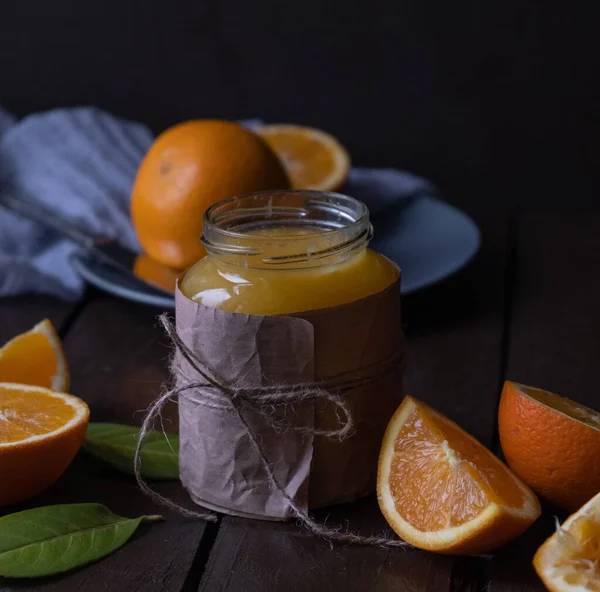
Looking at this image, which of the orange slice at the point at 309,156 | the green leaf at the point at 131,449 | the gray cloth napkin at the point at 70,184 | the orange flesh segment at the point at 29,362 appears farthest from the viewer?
the orange slice at the point at 309,156

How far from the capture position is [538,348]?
49.3 inches

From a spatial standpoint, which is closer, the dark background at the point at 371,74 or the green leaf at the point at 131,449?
the green leaf at the point at 131,449

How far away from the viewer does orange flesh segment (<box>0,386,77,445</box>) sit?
87 centimetres

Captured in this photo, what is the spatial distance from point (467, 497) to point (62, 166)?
1.20 meters

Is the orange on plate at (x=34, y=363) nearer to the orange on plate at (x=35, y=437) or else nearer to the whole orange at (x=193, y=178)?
the orange on plate at (x=35, y=437)

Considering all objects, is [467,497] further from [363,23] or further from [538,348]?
[363,23]

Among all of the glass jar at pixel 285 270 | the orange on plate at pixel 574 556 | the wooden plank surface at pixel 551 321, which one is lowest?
the wooden plank surface at pixel 551 321

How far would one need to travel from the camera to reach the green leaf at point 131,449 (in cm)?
94

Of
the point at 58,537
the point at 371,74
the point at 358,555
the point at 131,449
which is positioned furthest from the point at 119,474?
the point at 371,74

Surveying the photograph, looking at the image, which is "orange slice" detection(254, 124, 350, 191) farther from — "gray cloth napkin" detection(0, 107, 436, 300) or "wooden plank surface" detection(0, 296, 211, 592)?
"wooden plank surface" detection(0, 296, 211, 592)

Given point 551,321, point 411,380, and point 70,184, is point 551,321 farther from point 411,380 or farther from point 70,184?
point 70,184

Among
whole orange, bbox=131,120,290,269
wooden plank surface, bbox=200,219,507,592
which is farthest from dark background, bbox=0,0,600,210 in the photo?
wooden plank surface, bbox=200,219,507,592

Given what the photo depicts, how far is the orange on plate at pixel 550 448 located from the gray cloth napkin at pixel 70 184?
79cm

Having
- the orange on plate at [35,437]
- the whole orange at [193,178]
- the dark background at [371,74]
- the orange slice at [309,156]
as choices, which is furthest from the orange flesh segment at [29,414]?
the dark background at [371,74]
